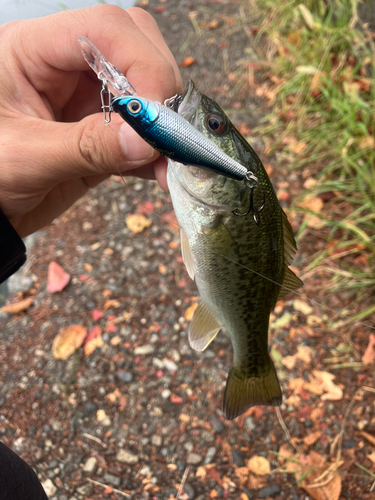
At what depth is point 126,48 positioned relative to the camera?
188 centimetres

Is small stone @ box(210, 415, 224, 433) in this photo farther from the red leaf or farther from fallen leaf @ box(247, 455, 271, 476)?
the red leaf

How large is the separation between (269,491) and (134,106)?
244cm

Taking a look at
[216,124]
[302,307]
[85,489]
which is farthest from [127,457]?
[216,124]

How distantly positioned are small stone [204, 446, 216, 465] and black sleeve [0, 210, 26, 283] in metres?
1.72

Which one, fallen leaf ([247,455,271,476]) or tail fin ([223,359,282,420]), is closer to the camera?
tail fin ([223,359,282,420])

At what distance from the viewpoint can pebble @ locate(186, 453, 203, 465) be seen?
2592 mm

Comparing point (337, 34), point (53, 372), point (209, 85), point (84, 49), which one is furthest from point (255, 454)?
point (209, 85)

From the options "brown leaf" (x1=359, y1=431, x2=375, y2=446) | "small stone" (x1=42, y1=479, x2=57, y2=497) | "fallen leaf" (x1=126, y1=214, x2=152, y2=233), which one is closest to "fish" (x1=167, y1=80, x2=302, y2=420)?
"brown leaf" (x1=359, y1=431, x2=375, y2=446)

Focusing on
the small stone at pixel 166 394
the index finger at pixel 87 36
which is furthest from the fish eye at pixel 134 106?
the small stone at pixel 166 394

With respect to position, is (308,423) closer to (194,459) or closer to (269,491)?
(269,491)

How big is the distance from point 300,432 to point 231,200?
1866 millimetres

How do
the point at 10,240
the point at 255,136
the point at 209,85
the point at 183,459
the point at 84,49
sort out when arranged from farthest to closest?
the point at 209,85, the point at 255,136, the point at 183,459, the point at 10,240, the point at 84,49

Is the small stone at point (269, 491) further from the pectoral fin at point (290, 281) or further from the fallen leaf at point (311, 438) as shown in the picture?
the pectoral fin at point (290, 281)

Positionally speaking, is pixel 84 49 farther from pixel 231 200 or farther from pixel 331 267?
pixel 331 267
